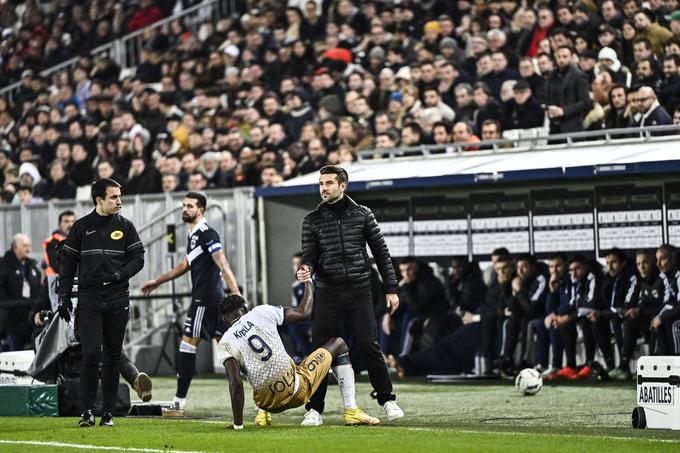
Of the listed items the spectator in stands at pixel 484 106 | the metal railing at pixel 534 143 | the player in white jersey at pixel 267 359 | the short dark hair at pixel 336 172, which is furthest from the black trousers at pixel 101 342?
the spectator in stands at pixel 484 106

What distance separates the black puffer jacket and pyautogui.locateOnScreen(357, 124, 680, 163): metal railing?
560 centimetres

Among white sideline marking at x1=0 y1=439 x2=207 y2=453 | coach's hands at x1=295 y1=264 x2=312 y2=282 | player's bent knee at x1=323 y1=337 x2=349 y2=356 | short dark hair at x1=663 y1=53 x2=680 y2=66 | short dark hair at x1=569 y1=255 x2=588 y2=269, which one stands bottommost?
white sideline marking at x1=0 y1=439 x2=207 y2=453

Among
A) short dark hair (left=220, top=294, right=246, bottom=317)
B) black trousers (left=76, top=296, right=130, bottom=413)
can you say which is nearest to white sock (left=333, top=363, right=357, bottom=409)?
short dark hair (left=220, top=294, right=246, bottom=317)

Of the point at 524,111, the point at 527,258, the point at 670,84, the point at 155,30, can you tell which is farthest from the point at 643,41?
the point at 155,30

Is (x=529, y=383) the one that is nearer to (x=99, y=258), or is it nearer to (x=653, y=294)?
(x=653, y=294)

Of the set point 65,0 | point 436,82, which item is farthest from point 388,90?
point 65,0

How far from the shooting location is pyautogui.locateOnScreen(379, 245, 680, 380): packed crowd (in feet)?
56.0

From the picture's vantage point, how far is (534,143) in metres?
18.5

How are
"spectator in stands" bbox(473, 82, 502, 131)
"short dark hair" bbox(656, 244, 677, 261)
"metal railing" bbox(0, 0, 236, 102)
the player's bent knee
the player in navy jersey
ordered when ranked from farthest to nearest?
"metal railing" bbox(0, 0, 236, 102) < "spectator in stands" bbox(473, 82, 502, 131) < "short dark hair" bbox(656, 244, 677, 261) < the player in navy jersey < the player's bent knee

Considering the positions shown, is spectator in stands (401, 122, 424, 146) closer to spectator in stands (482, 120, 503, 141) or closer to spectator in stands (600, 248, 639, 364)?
spectator in stands (482, 120, 503, 141)

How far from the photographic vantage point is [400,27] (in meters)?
24.1

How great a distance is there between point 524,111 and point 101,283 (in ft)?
27.1

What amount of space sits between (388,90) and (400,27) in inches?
81.7

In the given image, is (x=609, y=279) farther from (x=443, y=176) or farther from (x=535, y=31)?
(x=535, y=31)
